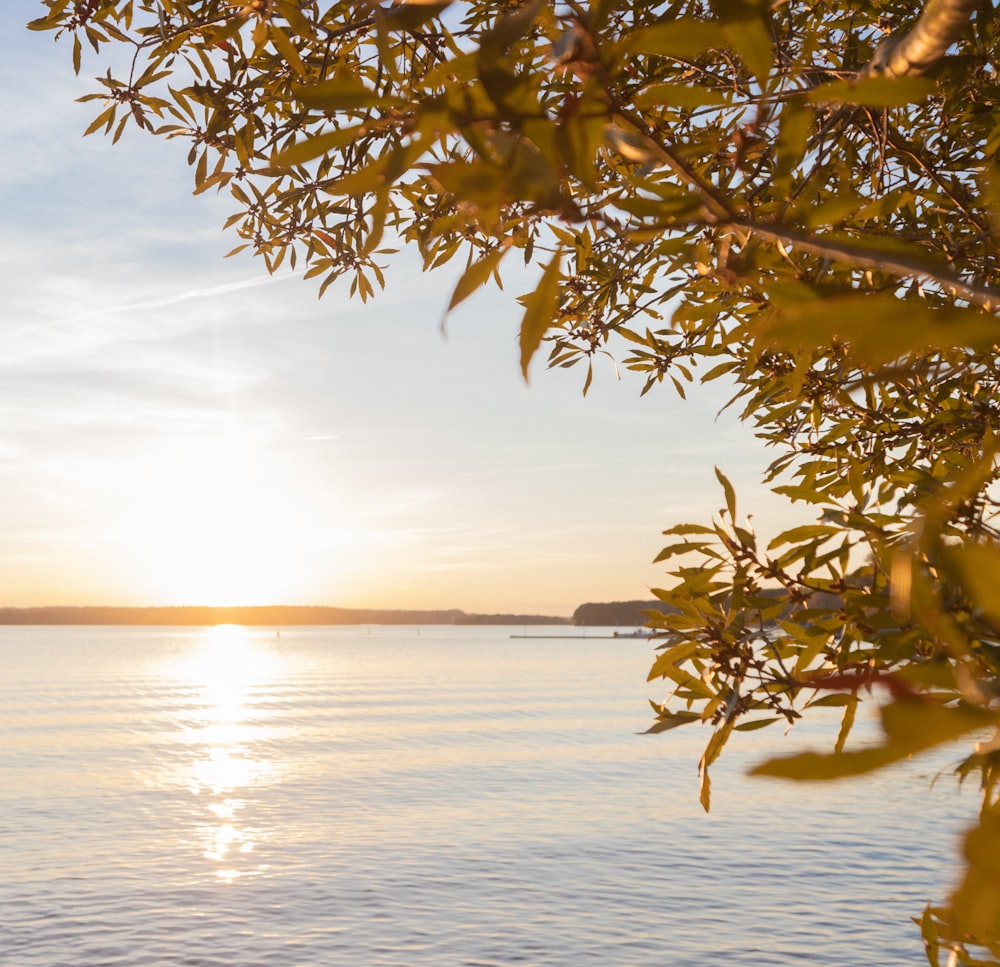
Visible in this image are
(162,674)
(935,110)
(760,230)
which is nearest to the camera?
(760,230)

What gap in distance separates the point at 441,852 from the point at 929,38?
25.2 meters

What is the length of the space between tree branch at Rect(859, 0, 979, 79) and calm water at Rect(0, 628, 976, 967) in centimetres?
75

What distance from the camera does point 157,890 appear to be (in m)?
21.3

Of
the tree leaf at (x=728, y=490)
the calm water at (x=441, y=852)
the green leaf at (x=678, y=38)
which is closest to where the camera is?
the green leaf at (x=678, y=38)

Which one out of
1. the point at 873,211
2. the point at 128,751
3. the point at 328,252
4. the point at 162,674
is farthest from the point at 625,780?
the point at 162,674

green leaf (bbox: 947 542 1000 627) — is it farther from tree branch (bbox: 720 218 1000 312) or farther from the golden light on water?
the golden light on water

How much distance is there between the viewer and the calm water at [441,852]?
59.6 feet

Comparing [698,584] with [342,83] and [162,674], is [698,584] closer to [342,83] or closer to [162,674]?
[342,83]

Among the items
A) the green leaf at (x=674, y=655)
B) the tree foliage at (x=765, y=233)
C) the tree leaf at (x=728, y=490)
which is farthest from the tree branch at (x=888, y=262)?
the green leaf at (x=674, y=655)

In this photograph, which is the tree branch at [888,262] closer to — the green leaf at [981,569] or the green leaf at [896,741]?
the green leaf at [981,569]

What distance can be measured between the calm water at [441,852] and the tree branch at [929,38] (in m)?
0.75

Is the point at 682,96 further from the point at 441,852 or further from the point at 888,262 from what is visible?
the point at 441,852

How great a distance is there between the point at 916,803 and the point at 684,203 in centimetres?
3975

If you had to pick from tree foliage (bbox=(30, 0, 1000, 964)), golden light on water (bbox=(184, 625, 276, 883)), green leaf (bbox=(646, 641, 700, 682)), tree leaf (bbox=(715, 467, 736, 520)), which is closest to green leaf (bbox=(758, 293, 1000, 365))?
tree foliage (bbox=(30, 0, 1000, 964))
